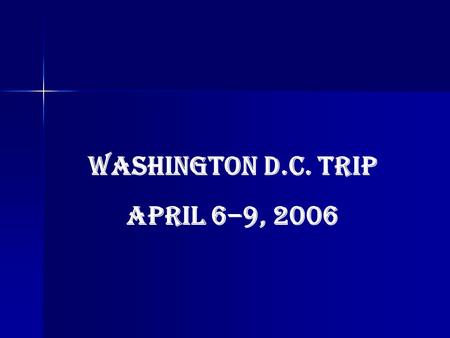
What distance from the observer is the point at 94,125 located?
4.16 m

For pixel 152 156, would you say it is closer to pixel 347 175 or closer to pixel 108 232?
pixel 108 232

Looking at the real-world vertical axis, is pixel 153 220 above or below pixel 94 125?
below

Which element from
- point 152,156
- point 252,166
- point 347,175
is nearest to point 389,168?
point 347,175

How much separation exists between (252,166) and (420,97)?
541 millimetres

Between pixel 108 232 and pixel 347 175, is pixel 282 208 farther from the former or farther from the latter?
pixel 108 232

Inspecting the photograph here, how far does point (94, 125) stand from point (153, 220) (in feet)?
1.09

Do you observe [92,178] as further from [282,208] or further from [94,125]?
[282,208]

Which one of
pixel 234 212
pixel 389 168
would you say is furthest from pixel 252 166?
pixel 389 168

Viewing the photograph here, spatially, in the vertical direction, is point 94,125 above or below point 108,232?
above

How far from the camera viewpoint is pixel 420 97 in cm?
416

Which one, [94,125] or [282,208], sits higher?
[94,125]

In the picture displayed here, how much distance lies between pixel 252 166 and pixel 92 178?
48 cm

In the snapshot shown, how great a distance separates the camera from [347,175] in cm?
419

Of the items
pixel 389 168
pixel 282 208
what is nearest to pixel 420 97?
pixel 389 168
